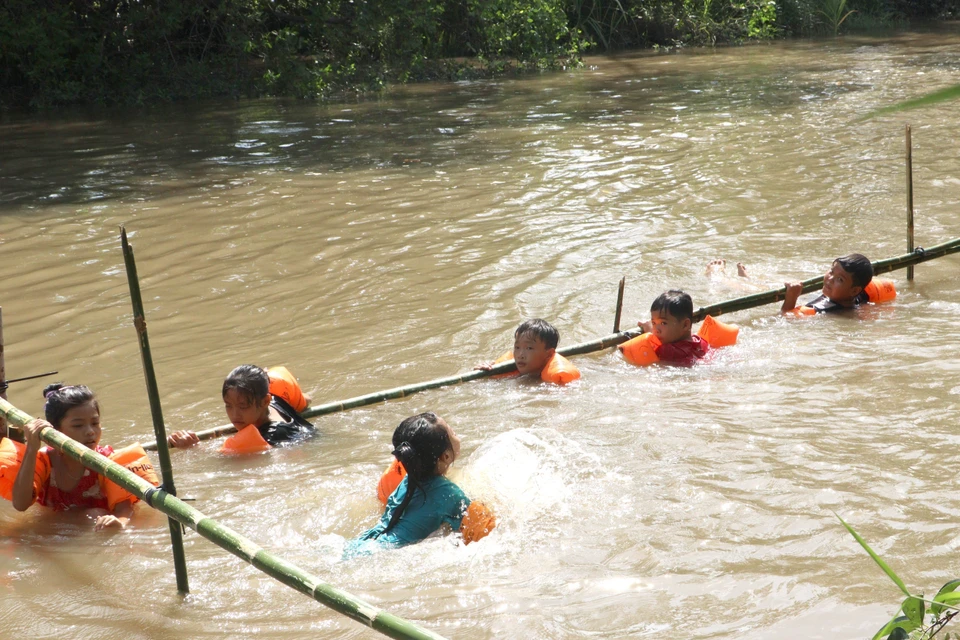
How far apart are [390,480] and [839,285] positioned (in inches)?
153

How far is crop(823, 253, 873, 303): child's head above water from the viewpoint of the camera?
6883 mm

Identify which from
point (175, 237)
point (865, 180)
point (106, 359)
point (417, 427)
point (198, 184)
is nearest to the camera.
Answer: point (417, 427)

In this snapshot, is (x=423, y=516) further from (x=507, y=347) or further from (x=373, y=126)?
(x=373, y=126)

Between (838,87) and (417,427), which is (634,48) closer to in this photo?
(838,87)

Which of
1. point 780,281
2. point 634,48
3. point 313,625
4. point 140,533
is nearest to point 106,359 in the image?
point 140,533

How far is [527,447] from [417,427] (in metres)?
1.10

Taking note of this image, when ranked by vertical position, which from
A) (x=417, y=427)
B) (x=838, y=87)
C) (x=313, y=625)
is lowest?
(x=313, y=625)

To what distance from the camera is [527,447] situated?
5.13m

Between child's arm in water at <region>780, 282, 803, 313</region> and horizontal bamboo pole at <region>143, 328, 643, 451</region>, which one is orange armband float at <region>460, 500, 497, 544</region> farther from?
child's arm in water at <region>780, 282, 803, 313</region>

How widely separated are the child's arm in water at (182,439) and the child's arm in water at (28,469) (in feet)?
2.34

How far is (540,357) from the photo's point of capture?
5.92 m

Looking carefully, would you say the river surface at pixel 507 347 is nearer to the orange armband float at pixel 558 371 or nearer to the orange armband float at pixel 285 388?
the orange armband float at pixel 558 371

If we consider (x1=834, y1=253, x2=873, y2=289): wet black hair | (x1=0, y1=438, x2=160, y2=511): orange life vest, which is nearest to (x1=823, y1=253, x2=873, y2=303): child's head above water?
(x1=834, y1=253, x2=873, y2=289): wet black hair

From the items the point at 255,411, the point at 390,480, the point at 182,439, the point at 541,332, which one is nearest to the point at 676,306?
the point at 541,332
